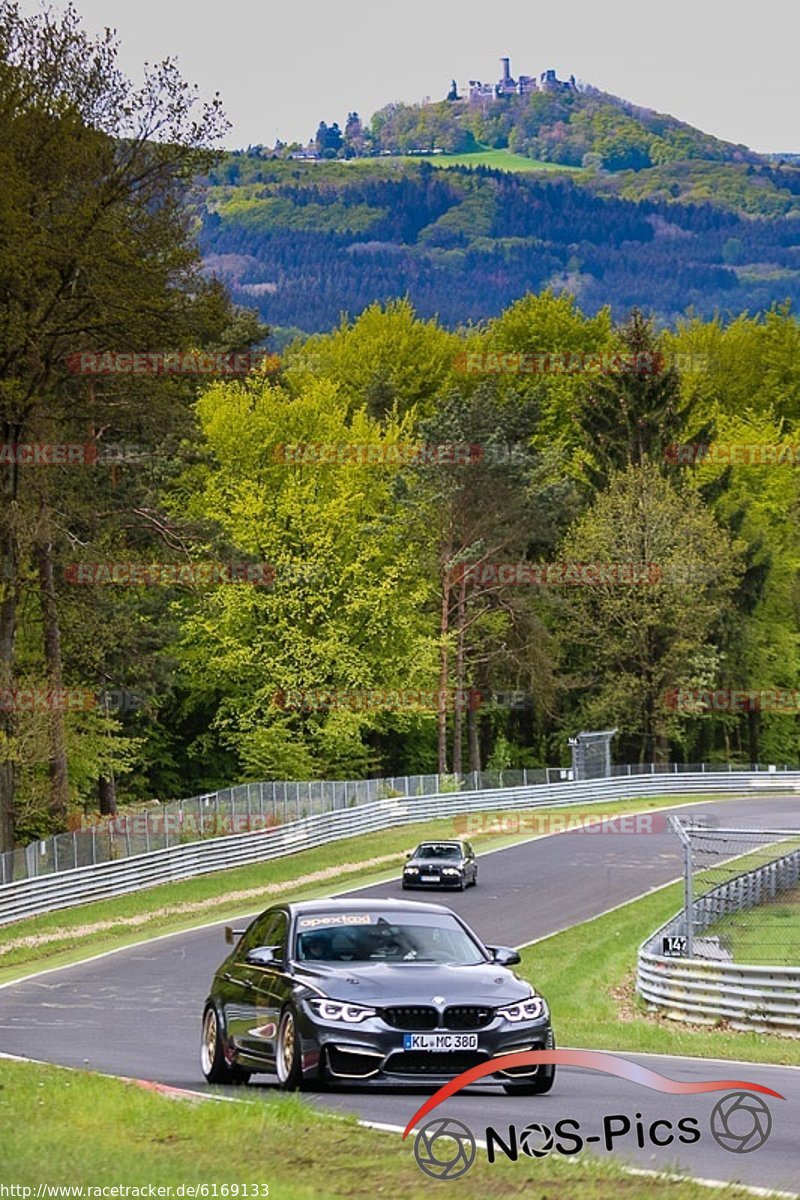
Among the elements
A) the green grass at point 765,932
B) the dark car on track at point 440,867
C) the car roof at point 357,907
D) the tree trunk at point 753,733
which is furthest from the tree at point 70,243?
the tree trunk at point 753,733

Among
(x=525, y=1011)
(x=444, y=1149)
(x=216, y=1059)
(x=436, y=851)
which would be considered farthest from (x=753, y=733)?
(x=444, y=1149)

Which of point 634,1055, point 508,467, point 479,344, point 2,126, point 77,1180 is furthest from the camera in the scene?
point 479,344

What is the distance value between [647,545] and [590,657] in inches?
257

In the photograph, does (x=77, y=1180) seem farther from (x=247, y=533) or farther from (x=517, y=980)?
(x=247, y=533)

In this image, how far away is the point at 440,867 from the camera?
44875 mm

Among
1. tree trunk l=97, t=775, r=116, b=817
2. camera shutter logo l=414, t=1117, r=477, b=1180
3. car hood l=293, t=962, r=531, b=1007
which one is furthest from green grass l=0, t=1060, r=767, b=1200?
tree trunk l=97, t=775, r=116, b=817

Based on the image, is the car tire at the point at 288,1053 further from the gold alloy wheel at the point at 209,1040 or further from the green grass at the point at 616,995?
the green grass at the point at 616,995

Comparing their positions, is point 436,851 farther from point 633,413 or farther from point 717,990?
point 633,413

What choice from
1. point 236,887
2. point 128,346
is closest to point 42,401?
point 128,346

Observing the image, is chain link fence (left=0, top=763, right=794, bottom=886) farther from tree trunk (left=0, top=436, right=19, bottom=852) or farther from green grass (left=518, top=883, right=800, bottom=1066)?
green grass (left=518, top=883, right=800, bottom=1066)

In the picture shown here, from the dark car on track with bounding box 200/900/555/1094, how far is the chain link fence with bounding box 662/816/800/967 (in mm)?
9551

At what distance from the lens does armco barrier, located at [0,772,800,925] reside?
41688 millimetres

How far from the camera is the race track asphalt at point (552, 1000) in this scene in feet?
36.1

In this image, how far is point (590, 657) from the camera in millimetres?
87250
